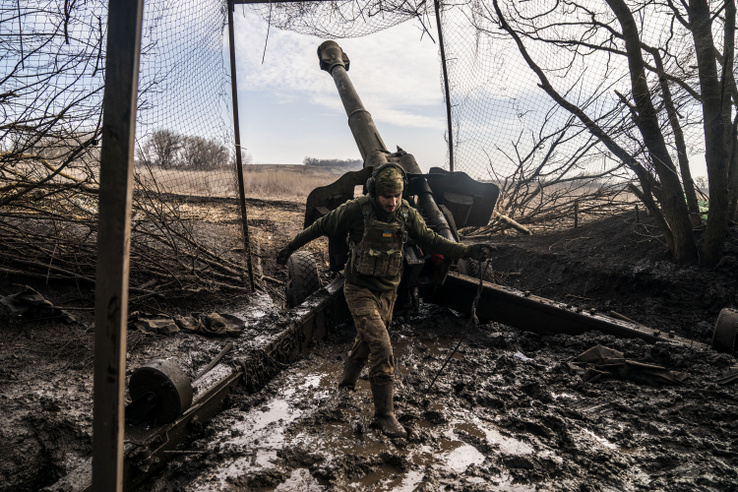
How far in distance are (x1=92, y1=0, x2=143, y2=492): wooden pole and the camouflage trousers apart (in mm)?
2131

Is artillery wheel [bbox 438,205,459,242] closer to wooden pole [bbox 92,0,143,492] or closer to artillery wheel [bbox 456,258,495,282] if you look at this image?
artillery wheel [bbox 456,258,495,282]

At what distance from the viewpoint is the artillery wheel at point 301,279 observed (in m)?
5.49

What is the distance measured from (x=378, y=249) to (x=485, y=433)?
4.62 ft

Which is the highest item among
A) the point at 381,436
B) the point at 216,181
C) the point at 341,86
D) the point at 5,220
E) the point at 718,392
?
the point at 341,86

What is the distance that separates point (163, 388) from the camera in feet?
8.16

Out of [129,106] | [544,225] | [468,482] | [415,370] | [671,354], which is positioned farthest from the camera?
[544,225]

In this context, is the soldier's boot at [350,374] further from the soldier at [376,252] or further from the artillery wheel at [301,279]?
the artillery wheel at [301,279]

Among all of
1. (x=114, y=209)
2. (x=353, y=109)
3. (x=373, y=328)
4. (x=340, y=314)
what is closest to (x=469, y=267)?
(x=340, y=314)

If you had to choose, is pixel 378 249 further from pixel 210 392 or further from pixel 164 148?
pixel 164 148

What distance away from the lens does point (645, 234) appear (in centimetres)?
702

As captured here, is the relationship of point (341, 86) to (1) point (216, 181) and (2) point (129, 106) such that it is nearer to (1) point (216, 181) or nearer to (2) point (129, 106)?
(1) point (216, 181)

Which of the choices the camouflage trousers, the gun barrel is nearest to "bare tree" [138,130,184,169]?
the gun barrel

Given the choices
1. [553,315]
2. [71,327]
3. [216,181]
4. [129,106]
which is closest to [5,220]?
[71,327]

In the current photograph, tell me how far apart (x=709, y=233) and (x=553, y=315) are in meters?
2.69
